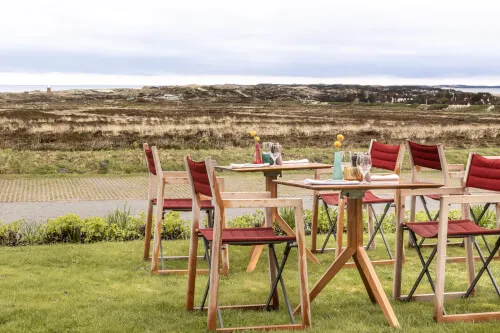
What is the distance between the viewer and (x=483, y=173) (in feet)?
20.3

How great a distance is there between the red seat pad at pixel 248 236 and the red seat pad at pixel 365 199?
2666 millimetres

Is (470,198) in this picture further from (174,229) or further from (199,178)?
(174,229)

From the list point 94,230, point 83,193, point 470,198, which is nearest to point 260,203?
point 470,198

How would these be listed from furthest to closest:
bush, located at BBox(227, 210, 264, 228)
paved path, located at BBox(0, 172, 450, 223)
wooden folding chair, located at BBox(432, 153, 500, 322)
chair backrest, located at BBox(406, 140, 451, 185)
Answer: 1. paved path, located at BBox(0, 172, 450, 223)
2. bush, located at BBox(227, 210, 264, 228)
3. chair backrest, located at BBox(406, 140, 451, 185)
4. wooden folding chair, located at BBox(432, 153, 500, 322)

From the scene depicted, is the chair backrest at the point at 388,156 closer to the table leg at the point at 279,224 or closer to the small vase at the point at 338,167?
the table leg at the point at 279,224

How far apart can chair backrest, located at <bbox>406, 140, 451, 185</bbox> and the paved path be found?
4447 millimetres

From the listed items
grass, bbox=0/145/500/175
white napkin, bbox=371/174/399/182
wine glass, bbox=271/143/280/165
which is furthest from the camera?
grass, bbox=0/145/500/175

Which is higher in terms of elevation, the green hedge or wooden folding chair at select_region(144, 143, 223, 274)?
wooden folding chair at select_region(144, 143, 223, 274)

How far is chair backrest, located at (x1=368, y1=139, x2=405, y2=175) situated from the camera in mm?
8109

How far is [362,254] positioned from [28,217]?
7.51 metres

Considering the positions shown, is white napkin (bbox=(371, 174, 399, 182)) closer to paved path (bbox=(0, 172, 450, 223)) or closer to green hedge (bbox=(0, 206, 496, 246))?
green hedge (bbox=(0, 206, 496, 246))

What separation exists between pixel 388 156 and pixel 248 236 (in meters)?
3.49

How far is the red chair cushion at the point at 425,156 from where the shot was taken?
7.64 metres

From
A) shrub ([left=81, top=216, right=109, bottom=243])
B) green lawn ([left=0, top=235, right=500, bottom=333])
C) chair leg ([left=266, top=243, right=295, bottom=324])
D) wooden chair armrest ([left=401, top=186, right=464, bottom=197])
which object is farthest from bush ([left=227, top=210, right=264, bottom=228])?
chair leg ([left=266, top=243, right=295, bottom=324])
